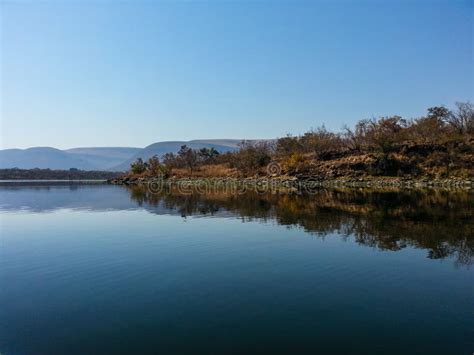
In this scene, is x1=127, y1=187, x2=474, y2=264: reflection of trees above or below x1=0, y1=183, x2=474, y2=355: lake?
above

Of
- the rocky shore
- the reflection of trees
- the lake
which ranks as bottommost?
the lake

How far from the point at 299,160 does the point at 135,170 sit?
55.1 m

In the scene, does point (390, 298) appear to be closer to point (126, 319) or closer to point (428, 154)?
point (126, 319)

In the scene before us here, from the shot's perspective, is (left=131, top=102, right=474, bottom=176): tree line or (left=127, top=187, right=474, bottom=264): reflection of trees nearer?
(left=127, top=187, right=474, bottom=264): reflection of trees

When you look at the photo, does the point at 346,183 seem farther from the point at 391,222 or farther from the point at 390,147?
the point at 391,222

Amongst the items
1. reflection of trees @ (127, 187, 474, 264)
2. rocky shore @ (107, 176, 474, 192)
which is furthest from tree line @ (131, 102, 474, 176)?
reflection of trees @ (127, 187, 474, 264)

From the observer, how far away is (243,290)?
30.1ft

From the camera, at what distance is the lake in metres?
6.54

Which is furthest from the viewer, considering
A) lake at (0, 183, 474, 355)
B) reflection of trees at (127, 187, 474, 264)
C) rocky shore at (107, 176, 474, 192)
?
rocky shore at (107, 176, 474, 192)

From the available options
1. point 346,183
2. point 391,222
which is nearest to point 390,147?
point 346,183

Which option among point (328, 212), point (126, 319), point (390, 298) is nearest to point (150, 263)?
point (126, 319)

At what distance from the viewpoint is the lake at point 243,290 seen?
6539mm

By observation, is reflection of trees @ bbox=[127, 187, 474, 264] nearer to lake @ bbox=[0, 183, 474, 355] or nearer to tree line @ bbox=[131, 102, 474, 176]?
lake @ bbox=[0, 183, 474, 355]

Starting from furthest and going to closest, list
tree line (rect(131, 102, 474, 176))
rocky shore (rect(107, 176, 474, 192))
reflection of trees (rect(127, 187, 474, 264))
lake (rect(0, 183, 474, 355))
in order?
tree line (rect(131, 102, 474, 176))
rocky shore (rect(107, 176, 474, 192))
reflection of trees (rect(127, 187, 474, 264))
lake (rect(0, 183, 474, 355))
